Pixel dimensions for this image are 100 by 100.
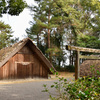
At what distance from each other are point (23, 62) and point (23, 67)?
430mm

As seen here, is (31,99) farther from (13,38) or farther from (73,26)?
(13,38)

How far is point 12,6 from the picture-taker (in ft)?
47.5

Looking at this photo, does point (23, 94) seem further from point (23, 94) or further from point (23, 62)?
point (23, 62)

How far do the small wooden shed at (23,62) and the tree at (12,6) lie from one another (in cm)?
253

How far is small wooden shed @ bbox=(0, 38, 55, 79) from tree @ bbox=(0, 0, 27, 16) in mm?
2532

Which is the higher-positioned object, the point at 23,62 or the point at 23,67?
the point at 23,62

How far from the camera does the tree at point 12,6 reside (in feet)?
47.0

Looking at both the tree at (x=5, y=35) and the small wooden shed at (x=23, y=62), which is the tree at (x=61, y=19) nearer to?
the tree at (x=5, y=35)

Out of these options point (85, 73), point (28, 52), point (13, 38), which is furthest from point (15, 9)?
point (13, 38)

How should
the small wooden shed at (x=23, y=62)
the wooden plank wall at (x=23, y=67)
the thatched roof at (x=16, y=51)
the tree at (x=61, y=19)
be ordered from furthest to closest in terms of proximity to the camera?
the tree at (x=61, y=19) < the wooden plank wall at (x=23, y=67) < the small wooden shed at (x=23, y=62) < the thatched roof at (x=16, y=51)

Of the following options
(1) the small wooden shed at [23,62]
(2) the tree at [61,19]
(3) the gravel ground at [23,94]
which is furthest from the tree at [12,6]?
(2) the tree at [61,19]

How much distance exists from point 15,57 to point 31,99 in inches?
303

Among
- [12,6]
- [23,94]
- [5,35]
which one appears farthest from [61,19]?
[23,94]

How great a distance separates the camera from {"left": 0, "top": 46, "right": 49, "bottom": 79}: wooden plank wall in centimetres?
1450
